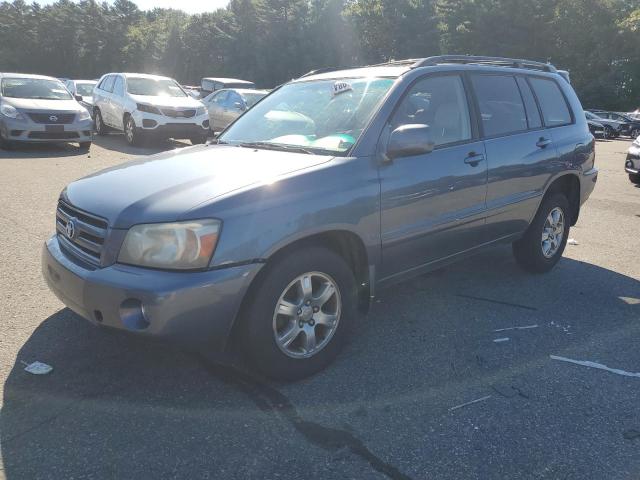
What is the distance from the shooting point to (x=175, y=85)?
14.3 metres

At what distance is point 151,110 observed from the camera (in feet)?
42.6

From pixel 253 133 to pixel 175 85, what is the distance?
435 inches

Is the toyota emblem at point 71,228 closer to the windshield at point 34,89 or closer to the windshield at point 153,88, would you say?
the windshield at point 34,89

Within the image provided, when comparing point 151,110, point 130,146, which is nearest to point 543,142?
point 151,110

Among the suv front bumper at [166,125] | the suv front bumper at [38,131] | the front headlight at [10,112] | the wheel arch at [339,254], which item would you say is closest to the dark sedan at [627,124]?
the suv front bumper at [166,125]

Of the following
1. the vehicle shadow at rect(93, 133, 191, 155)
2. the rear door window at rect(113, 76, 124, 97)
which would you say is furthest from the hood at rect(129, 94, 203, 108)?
the vehicle shadow at rect(93, 133, 191, 155)

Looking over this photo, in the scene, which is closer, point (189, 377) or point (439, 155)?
point (189, 377)

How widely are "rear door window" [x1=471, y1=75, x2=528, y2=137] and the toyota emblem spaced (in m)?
2.98

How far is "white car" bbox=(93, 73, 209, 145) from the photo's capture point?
42.5ft

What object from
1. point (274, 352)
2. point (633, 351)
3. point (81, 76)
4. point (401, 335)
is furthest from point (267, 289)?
point (81, 76)

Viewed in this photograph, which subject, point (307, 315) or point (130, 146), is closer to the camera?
point (307, 315)

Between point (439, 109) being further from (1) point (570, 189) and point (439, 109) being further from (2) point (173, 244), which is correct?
(2) point (173, 244)

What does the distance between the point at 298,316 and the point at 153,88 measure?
12.2 m

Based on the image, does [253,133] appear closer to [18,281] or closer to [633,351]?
[18,281]
